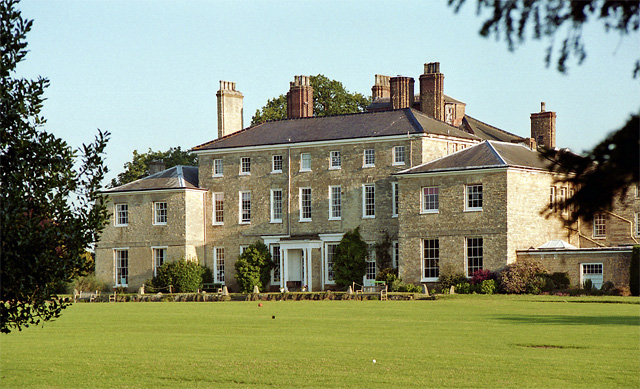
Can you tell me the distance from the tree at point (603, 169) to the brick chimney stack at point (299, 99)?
52959 millimetres

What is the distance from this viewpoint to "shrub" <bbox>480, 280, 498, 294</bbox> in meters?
43.6

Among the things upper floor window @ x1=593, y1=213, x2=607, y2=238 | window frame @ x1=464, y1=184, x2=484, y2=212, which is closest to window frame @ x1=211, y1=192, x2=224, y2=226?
window frame @ x1=464, y1=184, x2=484, y2=212

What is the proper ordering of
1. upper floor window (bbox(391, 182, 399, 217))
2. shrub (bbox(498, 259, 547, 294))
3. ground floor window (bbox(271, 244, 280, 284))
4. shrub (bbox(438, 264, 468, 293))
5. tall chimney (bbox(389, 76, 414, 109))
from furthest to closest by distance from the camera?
tall chimney (bbox(389, 76, 414, 109)), ground floor window (bbox(271, 244, 280, 284)), upper floor window (bbox(391, 182, 399, 217)), shrub (bbox(438, 264, 468, 293)), shrub (bbox(498, 259, 547, 294))

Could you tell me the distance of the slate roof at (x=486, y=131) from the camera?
62.2 meters

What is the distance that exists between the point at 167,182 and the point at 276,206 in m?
6.93

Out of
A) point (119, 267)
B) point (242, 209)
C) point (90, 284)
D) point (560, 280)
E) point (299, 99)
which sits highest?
point (299, 99)

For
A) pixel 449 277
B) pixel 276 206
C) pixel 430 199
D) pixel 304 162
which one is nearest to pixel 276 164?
pixel 304 162

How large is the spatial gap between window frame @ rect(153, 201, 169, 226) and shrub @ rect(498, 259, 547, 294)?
20.9 meters

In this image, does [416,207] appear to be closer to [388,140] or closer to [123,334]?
[388,140]

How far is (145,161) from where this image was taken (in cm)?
7888

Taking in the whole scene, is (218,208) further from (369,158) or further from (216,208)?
(369,158)

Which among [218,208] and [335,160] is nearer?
[335,160]

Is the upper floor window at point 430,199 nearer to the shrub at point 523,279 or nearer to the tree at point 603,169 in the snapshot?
the shrub at point 523,279

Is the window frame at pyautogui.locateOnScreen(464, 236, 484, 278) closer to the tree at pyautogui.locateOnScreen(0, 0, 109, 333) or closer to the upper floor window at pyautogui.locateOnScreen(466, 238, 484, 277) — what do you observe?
the upper floor window at pyautogui.locateOnScreen(466, 238, 484, 277)
